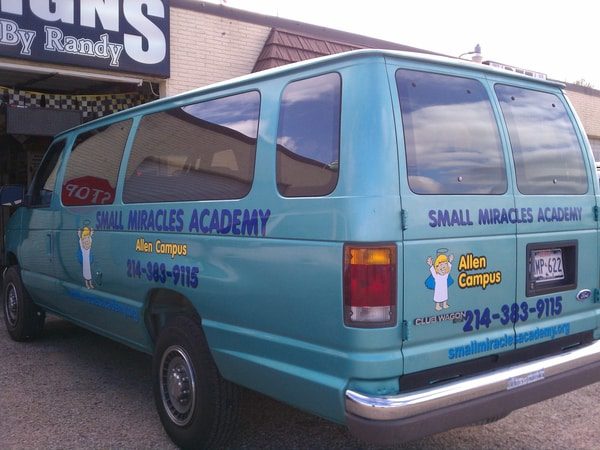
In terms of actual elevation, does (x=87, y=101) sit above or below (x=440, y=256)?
above

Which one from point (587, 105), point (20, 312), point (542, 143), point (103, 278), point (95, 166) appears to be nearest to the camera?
point (542, 143)

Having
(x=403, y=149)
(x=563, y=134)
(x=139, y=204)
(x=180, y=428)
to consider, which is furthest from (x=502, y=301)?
(x=139, y=204)

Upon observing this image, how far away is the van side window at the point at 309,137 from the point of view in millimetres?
2926

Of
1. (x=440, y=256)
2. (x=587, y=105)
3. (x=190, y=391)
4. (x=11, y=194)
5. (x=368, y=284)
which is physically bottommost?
(x=190, y=391)

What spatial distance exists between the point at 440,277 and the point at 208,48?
294 inches

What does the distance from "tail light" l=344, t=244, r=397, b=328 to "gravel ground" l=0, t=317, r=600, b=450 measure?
1.42m

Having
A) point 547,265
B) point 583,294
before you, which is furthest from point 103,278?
point 583,294

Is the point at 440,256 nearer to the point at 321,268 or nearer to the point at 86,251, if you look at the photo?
the point at 321,268

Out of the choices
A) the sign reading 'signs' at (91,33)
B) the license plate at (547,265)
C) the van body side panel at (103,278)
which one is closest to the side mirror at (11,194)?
the van body side panel at (103,278)

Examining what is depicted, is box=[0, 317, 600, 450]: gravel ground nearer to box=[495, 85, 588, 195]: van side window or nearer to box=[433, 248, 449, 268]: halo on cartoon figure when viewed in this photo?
box=[433, 248, 449, 268]: halo on cartoon figure

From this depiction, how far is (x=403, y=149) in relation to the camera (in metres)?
2.88

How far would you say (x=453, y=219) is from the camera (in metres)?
2.98

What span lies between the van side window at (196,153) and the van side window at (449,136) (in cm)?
88

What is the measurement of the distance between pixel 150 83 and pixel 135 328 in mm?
5772
